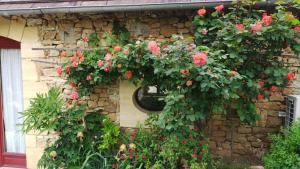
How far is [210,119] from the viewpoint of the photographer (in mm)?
4676

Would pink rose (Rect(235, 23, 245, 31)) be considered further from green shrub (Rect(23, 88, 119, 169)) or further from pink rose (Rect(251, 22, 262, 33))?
green shrub (Rect(23, 88, 119, 169))

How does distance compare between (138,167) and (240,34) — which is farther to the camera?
(138,167)

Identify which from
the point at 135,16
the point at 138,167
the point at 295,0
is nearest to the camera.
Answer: the point at 295,0

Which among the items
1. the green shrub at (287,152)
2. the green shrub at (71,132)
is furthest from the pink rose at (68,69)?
the green shrub at (287,152)

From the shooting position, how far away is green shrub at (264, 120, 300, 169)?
370 cm

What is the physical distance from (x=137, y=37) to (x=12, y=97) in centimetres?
289

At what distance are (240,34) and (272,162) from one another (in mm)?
1893

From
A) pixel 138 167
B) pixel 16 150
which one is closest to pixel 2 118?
pixel 16 150

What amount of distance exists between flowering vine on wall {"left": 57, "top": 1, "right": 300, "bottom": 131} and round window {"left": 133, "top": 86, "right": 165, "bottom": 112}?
2.30 feet

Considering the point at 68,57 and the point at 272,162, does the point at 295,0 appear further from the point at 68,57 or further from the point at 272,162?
the point at 68,57

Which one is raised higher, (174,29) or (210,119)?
(174,29)

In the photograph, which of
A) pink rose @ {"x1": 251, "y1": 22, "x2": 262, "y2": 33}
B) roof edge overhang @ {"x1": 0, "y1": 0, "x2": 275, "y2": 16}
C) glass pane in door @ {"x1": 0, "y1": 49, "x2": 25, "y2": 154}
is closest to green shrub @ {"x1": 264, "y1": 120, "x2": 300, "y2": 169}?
pink rose @ {"x1": 251, "y1": 22, "x2": 262, "y2": 33}

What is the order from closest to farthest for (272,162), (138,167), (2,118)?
(272,162) < (138,167) < (2,118)

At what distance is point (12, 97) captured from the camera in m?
5.51
